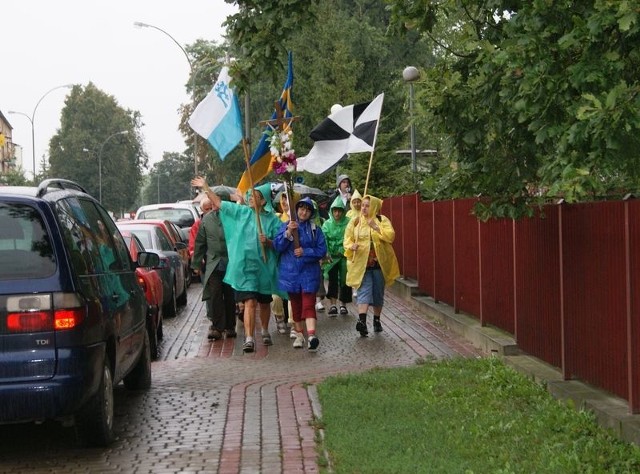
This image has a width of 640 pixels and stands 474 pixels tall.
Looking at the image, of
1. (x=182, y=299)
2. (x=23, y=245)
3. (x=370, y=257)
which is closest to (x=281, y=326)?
(x=370, y=257)

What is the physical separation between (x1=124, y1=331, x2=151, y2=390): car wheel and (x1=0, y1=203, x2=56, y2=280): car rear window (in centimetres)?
289

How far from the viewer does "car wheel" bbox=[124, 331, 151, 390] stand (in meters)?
9.84

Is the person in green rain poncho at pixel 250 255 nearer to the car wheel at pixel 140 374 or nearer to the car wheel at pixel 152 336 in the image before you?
the car wheel at pixel 152 336

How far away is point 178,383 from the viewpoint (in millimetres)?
10430

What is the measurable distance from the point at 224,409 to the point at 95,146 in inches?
4406

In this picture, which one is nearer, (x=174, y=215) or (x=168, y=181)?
(x=174, y=215)

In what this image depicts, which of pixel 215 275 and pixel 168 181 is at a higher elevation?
pixel 168 181

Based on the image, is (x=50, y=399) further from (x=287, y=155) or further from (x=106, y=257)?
(x=287, y=155)

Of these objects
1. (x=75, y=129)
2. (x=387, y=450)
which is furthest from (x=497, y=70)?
(x=75, y=129)

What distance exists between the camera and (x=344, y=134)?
15883 mm

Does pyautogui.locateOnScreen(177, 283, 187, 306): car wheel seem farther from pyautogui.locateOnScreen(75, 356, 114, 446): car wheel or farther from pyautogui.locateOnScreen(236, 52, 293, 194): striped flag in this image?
pyautogui.locateOnScreen(75, 356, 114, 446): car wheel

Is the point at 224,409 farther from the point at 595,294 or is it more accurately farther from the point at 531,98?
the point at 531,98

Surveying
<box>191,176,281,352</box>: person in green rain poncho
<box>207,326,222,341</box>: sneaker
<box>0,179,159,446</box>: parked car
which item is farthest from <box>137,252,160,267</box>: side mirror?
<box>207,326,222,341</box>: sneaker

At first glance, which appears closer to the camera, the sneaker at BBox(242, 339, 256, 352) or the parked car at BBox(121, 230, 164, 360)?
the parked car at BBox(121, 230, 164, 360)
